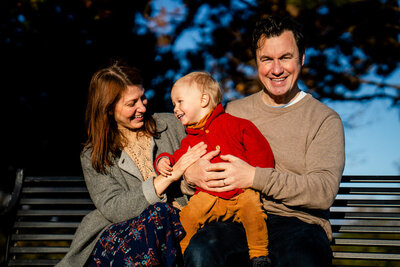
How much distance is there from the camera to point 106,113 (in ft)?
9.66

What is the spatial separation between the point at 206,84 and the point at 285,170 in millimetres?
771

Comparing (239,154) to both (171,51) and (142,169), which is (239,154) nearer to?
(142,169)

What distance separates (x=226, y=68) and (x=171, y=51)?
2.55 ft

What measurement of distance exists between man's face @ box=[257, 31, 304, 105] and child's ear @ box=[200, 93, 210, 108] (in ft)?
1.37

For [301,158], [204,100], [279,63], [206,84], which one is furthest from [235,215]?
[279,63]

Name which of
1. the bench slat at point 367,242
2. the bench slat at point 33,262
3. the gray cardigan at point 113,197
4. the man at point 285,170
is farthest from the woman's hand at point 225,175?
the bench slat at point 33,262

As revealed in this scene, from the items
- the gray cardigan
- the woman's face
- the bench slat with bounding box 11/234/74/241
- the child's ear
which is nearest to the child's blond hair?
the child's ear

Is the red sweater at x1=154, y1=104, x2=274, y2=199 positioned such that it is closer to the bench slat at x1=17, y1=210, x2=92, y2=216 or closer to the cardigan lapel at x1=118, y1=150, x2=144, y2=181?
the cardigan lapel at x1=118, y1=150, x2=144, y2=181

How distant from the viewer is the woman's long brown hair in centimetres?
288

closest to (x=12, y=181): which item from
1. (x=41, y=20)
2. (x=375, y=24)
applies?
(x=41, y=20)

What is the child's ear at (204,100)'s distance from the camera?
2.63 m

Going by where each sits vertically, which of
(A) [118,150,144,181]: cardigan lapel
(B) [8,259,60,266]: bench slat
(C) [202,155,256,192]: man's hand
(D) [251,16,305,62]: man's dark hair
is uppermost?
(D) [251,16,305,62]: man's dark hair

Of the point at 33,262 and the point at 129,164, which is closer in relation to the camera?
the point at 129,164

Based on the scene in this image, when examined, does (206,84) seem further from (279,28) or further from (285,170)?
(285,170)
